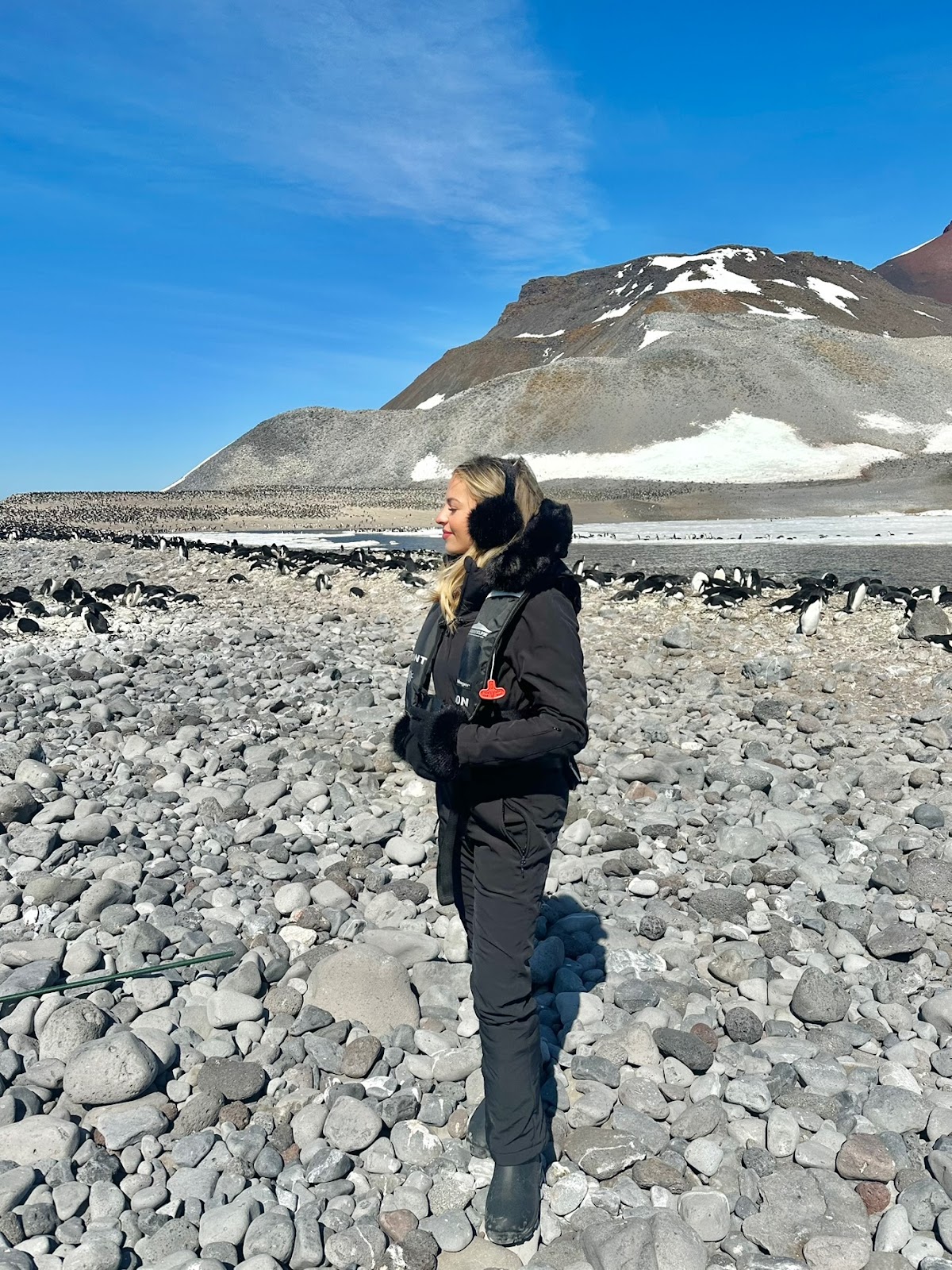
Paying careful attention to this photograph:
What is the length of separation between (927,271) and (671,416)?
163 meters

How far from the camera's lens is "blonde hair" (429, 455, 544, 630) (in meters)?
2.83

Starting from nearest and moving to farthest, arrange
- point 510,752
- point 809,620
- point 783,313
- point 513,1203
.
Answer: point 510,752 → point 513,1203 → point 809,620 → point 783,313

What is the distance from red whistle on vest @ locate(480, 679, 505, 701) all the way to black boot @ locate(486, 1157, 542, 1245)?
56.7 inches

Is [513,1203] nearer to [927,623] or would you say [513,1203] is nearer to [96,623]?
[927,623]

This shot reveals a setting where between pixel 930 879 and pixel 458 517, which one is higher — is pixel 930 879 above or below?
below

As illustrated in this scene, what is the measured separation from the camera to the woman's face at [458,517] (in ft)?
9.45

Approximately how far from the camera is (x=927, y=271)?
631 feet

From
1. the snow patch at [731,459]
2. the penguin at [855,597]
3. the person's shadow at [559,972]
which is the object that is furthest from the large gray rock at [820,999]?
→ the snow patch at [731,459]

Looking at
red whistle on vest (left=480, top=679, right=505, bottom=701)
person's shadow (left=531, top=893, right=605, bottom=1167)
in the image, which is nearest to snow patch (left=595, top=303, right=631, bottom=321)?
person's shadow (left=531, top=893, right=605, bottom=1167)

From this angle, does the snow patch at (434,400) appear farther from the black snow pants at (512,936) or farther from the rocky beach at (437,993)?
the black snow pants at (512,936)

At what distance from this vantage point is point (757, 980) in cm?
408

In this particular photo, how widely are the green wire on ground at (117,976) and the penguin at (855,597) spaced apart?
8347mm

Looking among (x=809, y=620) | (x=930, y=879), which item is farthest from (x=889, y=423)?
(x=930, y=879)

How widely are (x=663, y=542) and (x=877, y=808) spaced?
17561mm
